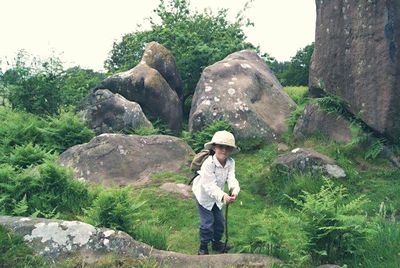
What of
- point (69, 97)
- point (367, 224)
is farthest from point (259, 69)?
point (367, 224)

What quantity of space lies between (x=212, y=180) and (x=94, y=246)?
191cm

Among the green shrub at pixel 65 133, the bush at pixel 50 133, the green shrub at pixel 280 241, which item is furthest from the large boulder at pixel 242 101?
the green shrub at pixel 280 241

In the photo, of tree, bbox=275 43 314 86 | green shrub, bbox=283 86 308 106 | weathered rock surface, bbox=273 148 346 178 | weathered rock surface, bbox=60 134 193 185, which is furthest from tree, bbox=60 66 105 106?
tree, bbox=275 43 314 86

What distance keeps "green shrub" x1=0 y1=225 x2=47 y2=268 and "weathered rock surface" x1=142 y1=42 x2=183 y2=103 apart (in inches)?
514

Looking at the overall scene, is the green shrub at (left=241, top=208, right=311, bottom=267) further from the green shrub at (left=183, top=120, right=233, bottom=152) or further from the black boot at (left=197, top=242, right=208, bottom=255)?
the green shrub at (left=183, top=120, right=233, bottom=152)

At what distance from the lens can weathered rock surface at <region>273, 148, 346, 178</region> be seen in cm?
1075

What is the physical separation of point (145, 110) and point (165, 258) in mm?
11562

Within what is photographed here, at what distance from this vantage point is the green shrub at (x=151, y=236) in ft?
24.6

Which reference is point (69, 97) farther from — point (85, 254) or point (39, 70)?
point (85, 254)

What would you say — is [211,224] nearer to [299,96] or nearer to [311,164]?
[311,164]

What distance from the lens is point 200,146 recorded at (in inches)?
564

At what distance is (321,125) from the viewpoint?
13148 mm

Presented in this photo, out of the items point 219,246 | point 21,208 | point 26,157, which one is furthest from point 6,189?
point 219,246

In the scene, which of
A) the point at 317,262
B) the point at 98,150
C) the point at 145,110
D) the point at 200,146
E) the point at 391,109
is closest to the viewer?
the point at 317,262
